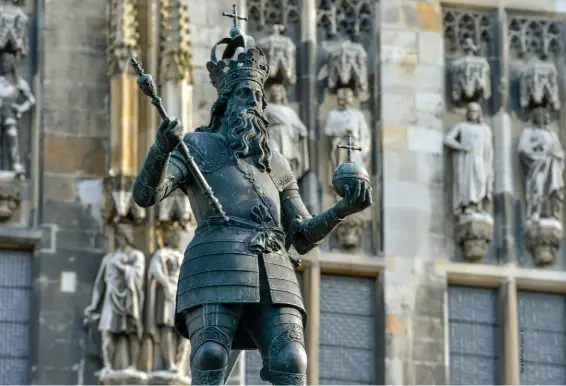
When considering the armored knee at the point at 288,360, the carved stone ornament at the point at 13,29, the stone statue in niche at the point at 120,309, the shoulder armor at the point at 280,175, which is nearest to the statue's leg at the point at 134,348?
the stone statue in niche at the point at 120,309

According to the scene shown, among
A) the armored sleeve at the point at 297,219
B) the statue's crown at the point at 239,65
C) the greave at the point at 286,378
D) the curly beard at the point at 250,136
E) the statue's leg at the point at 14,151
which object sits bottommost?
the greave at the point at 286,378

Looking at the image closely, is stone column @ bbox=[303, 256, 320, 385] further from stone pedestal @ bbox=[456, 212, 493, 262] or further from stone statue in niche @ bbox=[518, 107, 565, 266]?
stone statue in niche @ bbox=[518, 107, 565, 266]

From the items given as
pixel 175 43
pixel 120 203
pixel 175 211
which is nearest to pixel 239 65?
pixel 175 211

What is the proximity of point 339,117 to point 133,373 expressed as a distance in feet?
12.7

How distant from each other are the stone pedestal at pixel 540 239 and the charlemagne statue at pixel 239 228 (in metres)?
10.7

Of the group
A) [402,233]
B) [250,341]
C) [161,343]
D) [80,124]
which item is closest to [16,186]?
[80,124]

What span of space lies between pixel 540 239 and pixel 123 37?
5.02 m

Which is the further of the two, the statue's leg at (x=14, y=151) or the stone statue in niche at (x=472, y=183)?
the stone statue in niche at (x=472, y=183)

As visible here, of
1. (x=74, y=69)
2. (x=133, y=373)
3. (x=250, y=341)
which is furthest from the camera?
(x=74, y=69)

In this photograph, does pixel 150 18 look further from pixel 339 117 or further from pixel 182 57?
pixel 339 117

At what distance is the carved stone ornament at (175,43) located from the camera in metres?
23.2

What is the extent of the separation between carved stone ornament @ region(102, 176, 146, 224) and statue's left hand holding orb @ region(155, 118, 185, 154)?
9444mm

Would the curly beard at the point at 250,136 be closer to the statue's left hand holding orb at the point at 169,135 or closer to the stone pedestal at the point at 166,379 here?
the statue's left hand holding orb at the point at 169,135

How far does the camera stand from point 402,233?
24.2 m
